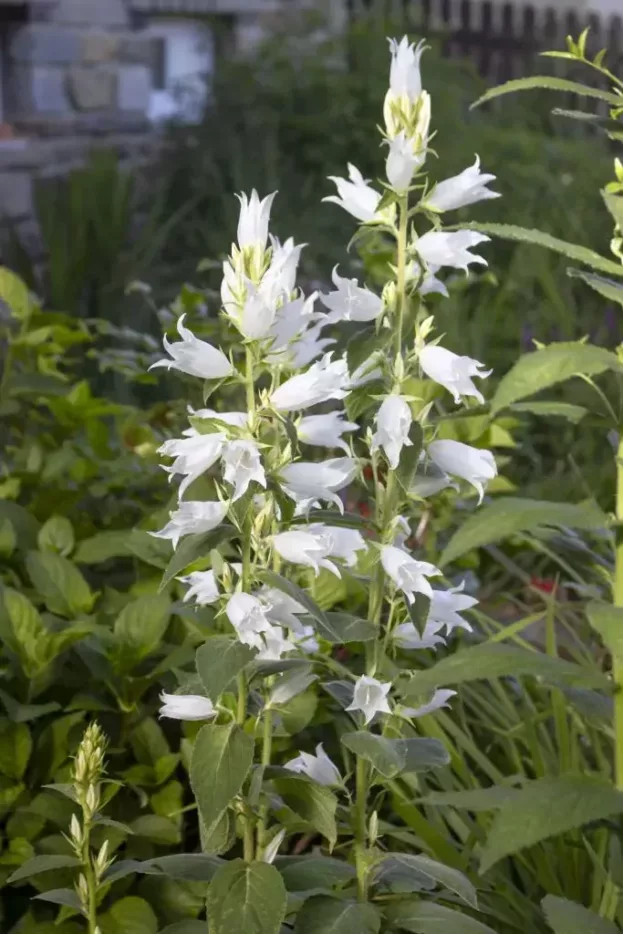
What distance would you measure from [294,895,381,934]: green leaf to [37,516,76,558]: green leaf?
0.62m

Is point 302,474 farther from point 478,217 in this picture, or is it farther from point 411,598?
point 478,217

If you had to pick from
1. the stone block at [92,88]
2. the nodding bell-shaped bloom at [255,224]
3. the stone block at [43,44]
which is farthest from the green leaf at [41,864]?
the stone block at [92,88]

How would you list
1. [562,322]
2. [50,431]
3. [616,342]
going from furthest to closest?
1. [562,322]
2. [616,342]
3. [50,431]

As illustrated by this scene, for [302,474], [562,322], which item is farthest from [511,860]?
[562,322]

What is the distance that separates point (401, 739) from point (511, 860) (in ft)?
1.89

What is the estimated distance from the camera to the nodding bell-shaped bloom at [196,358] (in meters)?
0.68

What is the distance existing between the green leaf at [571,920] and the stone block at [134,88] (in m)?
3.40

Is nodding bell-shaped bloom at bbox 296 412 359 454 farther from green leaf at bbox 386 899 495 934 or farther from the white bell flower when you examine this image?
green leaf at bbox 386 899 495 934

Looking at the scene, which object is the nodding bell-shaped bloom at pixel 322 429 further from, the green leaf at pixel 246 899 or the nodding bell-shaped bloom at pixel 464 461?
the green leaf at pixel 246 899

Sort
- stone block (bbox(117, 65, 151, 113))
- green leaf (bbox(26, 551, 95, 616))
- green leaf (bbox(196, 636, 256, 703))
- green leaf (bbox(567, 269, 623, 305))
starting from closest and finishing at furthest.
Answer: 1. green leaf (bbox(196, 636, 256, 703))
2. green leaf (bbox(567, 269, 623, 305))
3. green leaf (bbox(26, 551, 95, 616))
4. stone block (bbox(117, 65, 151, 113))

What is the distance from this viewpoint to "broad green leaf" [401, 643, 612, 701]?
0.79 metres

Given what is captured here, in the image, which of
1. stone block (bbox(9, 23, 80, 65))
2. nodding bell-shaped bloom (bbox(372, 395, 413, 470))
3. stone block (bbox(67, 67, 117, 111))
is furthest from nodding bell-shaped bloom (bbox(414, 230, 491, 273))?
stone block (bbox(67, 67, 117, 111))

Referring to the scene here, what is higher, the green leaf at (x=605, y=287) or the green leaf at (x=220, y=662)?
Result: the green leaf at (x=605, y=287)

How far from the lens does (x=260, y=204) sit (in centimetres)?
68
